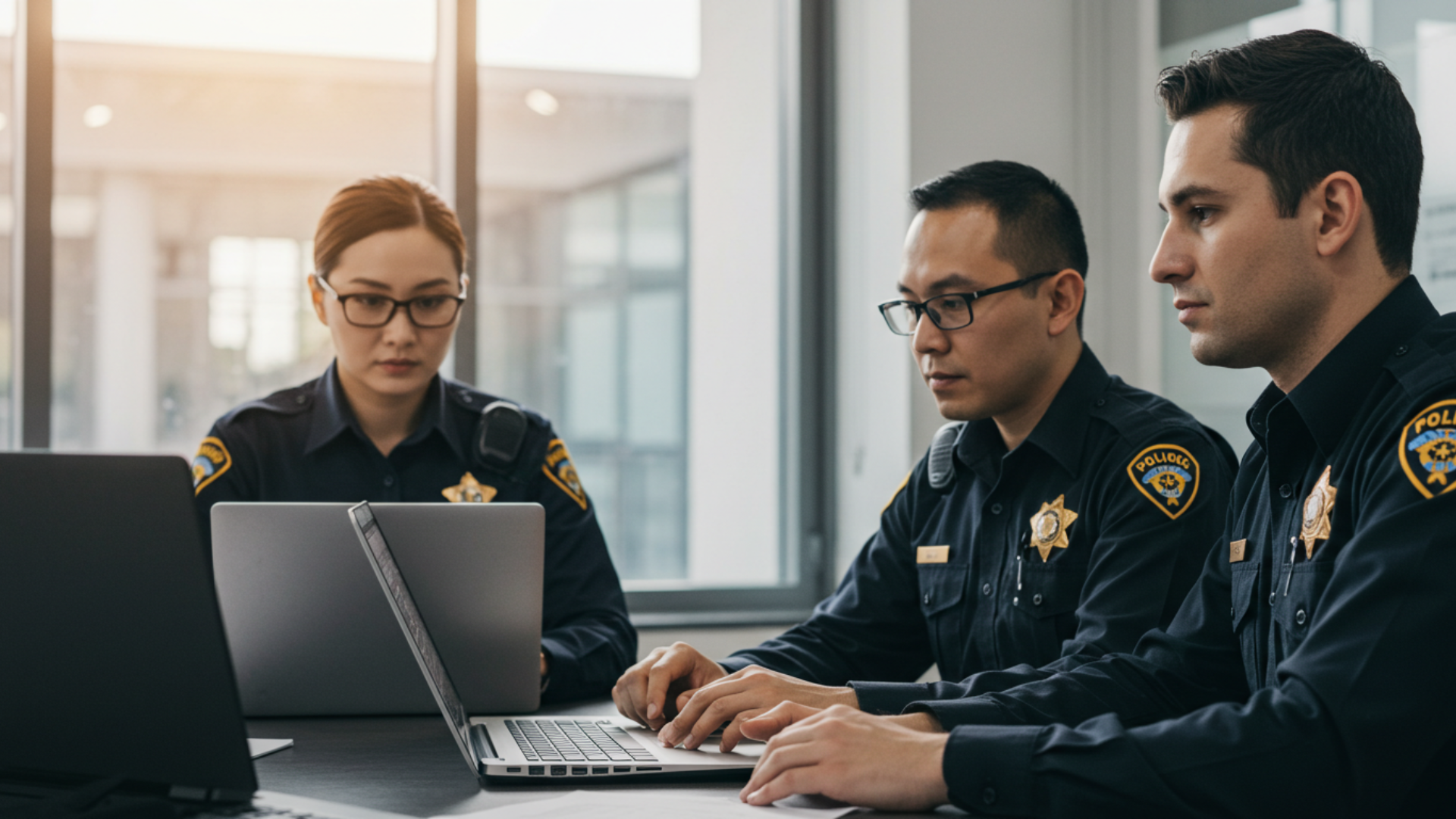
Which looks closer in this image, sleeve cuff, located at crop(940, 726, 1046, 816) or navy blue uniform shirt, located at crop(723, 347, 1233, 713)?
sleeve cuff, located at crop(940, 726, 1046, 816)

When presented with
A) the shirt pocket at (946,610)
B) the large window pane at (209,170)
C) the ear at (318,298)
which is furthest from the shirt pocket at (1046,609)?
the large window pane at (209,170)

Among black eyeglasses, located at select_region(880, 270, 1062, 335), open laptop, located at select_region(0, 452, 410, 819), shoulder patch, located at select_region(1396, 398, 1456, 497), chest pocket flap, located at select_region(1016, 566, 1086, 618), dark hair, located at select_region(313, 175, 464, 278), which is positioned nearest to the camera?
open laptop, located at select_region(0, 452, 410, 819)

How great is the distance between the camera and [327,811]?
94 centimetres

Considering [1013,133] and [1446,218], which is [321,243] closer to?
[1013,133]

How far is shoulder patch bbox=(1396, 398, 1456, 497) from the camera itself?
93cm

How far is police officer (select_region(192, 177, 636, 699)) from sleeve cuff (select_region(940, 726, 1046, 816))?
0.93 metres

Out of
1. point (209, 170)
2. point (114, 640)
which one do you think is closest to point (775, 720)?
point (114, 640)

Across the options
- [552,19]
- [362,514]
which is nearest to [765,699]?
[362,514]

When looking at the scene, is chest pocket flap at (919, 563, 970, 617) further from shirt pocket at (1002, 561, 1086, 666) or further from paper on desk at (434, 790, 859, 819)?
paper on desk at (434, 790, 859, 819)

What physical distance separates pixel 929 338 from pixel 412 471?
2.93 ft

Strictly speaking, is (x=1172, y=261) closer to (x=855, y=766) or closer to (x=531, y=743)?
(x=855, y=766)

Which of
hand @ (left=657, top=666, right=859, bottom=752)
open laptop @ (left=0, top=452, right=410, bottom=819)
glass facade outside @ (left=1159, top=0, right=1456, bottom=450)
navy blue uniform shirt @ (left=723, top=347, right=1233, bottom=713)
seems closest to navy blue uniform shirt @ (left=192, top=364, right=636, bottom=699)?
navy blue uniform shirt @ (left=723, top=347, right=1233, bottom=713)

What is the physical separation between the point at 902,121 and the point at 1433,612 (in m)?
2.17

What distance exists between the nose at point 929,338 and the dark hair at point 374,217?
2.60 feet
